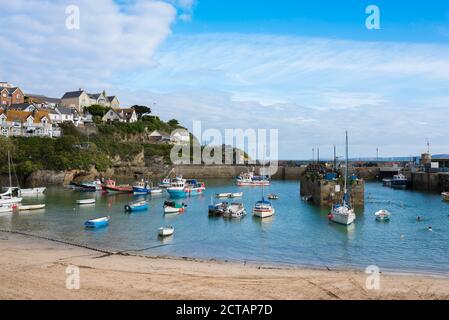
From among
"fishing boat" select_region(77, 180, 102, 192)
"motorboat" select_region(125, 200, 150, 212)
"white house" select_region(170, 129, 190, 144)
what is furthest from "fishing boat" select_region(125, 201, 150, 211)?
"white house" select_region(170, 129, 190, 144)

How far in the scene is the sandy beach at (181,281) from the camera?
1573cm

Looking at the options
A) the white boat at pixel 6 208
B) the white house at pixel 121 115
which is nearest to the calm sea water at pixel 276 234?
the white boat at pixel 6 208

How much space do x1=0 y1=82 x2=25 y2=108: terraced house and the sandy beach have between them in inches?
2897

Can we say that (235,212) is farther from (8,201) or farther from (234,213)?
(8,201)

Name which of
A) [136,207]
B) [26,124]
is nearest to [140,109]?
[26,124]

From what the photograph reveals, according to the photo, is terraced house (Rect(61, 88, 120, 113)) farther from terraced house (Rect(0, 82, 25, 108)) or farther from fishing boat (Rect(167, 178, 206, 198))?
fishing boat (Rect(167, 178, 206, 198))

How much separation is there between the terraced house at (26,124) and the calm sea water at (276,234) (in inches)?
1455

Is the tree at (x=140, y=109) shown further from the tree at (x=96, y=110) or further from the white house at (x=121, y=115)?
the tree at (x=96, y=110)

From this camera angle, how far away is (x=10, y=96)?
89.3 meters

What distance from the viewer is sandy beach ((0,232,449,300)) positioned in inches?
619
